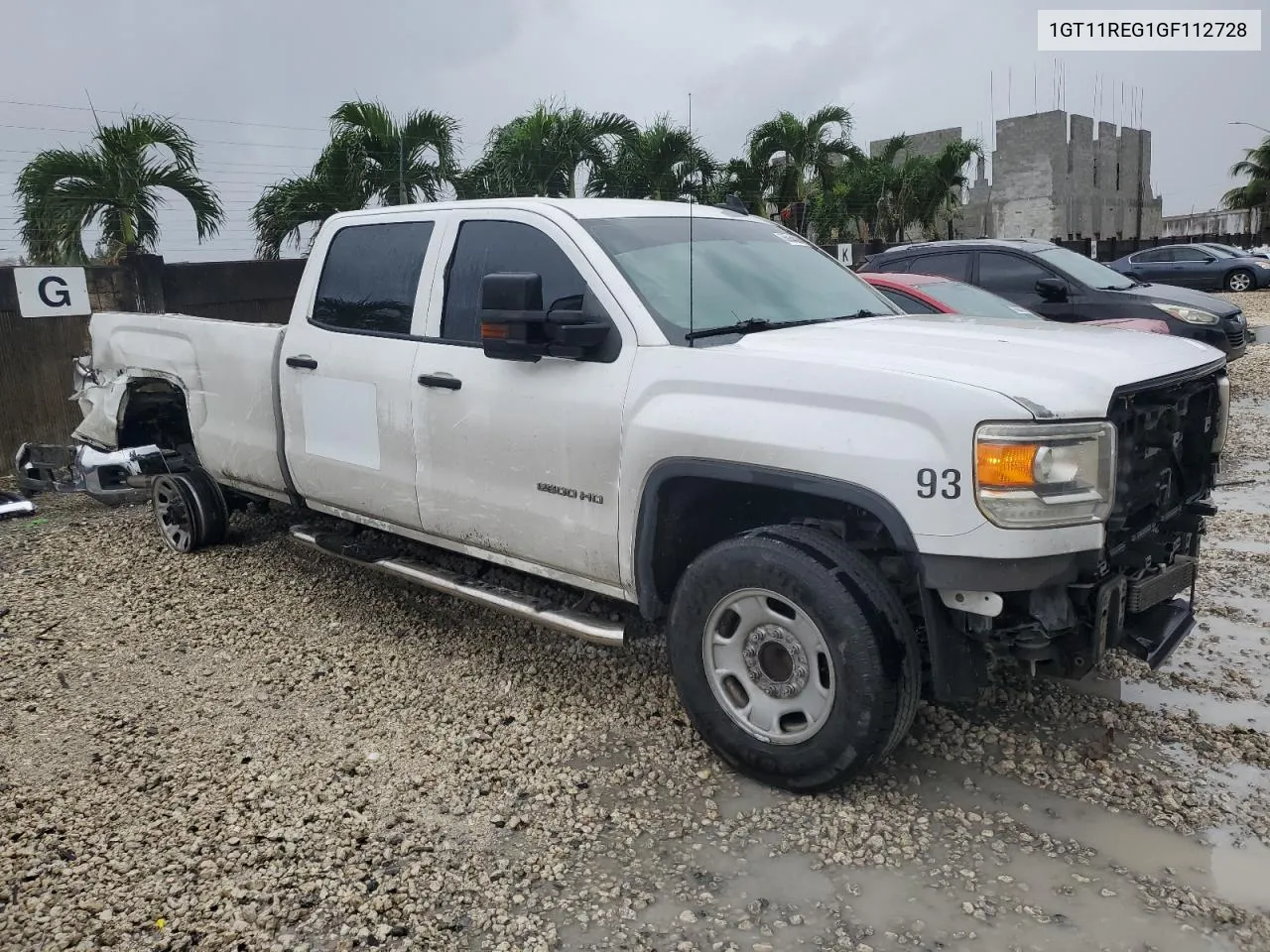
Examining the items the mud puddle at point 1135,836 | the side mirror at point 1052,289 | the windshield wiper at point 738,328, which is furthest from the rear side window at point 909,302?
the mud puddle at point 1135,836

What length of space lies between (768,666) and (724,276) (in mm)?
1611

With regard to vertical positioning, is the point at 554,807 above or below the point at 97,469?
below

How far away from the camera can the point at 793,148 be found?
2173 cm

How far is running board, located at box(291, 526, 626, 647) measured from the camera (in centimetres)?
403

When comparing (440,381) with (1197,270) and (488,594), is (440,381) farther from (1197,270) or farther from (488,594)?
(1197,270)

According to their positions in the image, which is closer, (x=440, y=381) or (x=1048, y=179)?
(x=440, y=381)

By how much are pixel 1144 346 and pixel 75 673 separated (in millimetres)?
4659

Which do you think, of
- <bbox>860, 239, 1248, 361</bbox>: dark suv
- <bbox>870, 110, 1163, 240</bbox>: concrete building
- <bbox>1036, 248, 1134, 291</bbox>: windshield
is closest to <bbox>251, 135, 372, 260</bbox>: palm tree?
<bbox>860, 239, 1248, 361</bbox>: dark suv

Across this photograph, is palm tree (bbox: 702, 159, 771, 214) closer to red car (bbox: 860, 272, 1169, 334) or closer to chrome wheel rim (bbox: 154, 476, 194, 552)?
red car (bbox: 860, 272, 1169, 334)

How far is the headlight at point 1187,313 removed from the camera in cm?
1031

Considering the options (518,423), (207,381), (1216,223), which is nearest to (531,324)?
(518,423)

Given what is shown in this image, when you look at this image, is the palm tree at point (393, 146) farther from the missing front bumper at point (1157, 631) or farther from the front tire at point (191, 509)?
the missing front bumper at point (1157, 631)

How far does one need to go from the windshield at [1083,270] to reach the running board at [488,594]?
7882 millimetres

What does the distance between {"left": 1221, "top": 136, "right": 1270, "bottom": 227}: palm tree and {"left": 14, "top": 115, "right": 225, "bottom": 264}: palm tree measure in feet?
178
